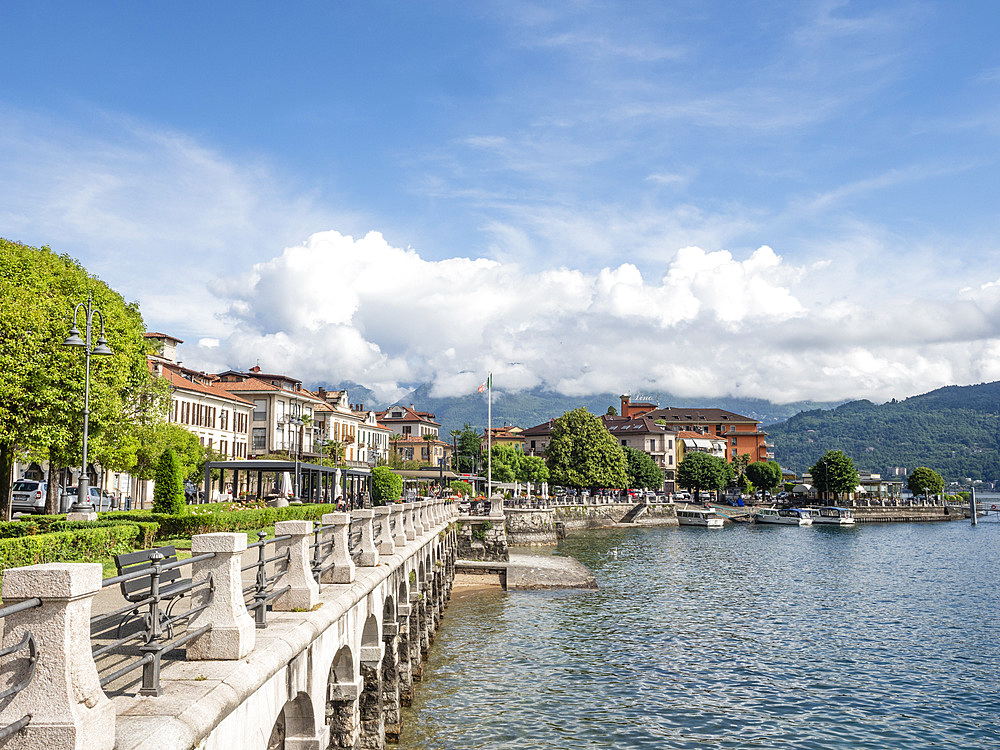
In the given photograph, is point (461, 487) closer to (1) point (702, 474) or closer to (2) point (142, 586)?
(1) point (702, 474)

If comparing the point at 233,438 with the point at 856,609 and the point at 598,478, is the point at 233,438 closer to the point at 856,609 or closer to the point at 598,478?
the point at 598,478

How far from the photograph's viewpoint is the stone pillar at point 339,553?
13.5m

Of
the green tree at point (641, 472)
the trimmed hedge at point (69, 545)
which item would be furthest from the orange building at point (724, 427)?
the trimmed hedge at point (69, 545)

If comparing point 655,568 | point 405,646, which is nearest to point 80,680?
point 405,646

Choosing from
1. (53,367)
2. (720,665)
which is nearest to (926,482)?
(720,665)

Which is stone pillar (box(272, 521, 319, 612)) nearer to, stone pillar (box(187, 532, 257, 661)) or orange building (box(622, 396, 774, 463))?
stone pillar (box(187, 532, 257, 661))

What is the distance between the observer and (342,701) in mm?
13859

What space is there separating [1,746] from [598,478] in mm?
108032

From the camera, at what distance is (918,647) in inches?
1265

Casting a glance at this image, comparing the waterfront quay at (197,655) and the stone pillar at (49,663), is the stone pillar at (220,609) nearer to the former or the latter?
the waterfront quay at (197,655)

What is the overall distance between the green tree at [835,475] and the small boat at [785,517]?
18.2 meters

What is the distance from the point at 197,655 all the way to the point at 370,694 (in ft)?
35.1

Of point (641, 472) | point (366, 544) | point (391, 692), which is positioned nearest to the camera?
point (366, 544)

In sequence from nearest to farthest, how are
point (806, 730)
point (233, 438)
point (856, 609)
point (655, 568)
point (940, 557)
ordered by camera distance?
1. point (806, 730)
2. point (856, 609)
3. point (655, 568)
4. point (940, 557)
5. point (233, 438)
